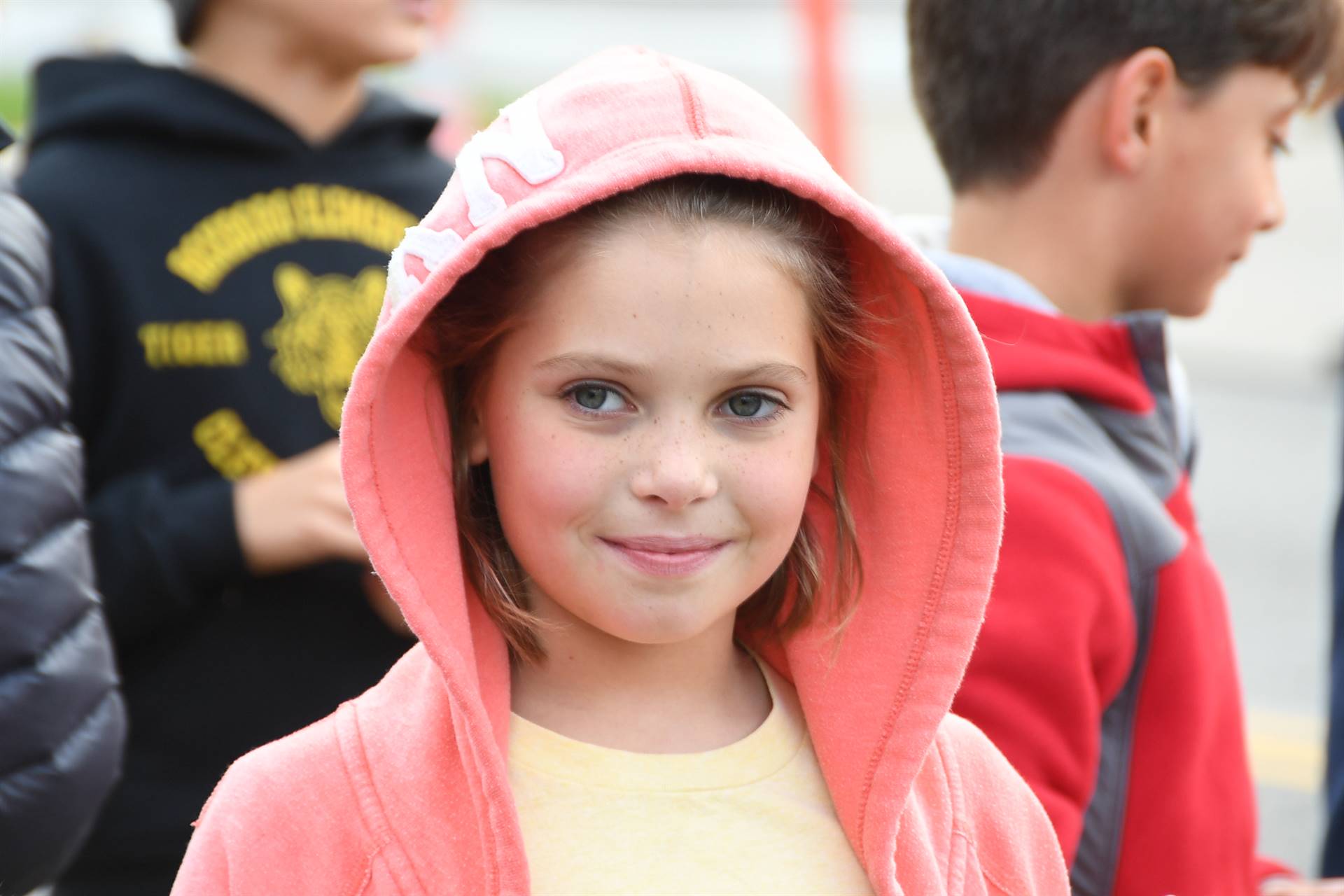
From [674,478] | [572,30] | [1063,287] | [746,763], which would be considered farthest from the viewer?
[572,30]

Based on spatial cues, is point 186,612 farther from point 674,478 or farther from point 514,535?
point 674,478

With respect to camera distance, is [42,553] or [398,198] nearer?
[42,553]

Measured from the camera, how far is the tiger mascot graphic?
284 cm

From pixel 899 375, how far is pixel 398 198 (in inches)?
51.8

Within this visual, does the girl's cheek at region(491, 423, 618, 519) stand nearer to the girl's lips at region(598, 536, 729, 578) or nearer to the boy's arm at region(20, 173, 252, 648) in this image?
the girl's lips at region(598, 536, 729, 578)

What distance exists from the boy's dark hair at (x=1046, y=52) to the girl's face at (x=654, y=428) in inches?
38.5

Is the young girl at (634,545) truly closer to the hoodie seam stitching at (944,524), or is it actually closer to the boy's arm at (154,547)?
the hoodie seam stitching at (944,524)

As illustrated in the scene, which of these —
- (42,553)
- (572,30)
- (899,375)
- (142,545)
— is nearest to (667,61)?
(899,375)

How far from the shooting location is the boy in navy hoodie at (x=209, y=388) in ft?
8.86

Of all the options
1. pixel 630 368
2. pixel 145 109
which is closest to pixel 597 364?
pixel 630 368

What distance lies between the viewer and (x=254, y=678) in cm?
277

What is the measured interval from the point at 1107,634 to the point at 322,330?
1370 millimetres

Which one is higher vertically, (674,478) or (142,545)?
(674,478)

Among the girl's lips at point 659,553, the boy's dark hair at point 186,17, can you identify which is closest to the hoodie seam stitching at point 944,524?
the girl's lips at point 659,553
